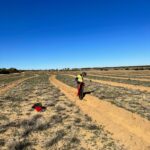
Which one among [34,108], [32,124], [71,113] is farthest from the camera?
→ [34,108]

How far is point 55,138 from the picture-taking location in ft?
31.8

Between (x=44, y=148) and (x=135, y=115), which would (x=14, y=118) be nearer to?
(x=44, y=148)

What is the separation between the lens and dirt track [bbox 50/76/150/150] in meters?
8.98

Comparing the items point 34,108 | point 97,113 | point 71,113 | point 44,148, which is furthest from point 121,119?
point 34,108

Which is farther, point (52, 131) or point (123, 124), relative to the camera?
point (123, 124)

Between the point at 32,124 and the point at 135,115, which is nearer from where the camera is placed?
the point at 32,124

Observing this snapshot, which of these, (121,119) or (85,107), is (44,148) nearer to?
(121,119)

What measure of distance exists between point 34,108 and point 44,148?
7999 mm

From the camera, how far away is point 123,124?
11.7 m

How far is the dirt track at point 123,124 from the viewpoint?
354 inches

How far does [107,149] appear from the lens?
8.38m

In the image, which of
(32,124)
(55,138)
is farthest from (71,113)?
(55,138)

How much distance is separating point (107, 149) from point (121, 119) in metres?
4.44

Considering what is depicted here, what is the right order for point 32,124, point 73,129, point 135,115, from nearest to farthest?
point 73,129 < point 32,124 < point 135,115
